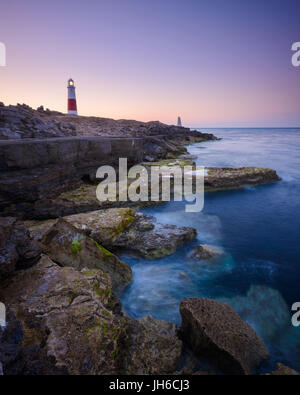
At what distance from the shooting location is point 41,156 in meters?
7.85

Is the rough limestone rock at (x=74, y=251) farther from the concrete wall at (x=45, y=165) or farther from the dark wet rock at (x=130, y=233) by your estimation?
the concrete wall at (x=45, y=165)

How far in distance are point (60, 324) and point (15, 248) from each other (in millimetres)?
1476

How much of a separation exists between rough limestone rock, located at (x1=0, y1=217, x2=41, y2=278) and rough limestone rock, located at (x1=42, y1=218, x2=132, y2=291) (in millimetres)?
626

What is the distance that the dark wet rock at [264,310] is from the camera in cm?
418

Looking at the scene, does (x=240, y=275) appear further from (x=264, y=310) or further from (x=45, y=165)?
(x=45, y=165)

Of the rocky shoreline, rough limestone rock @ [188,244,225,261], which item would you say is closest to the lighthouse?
the rocky shoreline

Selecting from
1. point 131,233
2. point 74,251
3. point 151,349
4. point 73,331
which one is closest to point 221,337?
point 151,349

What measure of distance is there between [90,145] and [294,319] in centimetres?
948

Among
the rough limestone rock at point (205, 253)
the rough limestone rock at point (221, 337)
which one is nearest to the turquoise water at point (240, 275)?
the rough limestone rock at point (205, 253)

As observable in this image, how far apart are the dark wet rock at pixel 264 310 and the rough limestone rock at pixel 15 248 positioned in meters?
4.21

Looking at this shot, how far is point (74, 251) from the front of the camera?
4.44m

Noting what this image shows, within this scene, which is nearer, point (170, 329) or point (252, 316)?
point (170, 329)

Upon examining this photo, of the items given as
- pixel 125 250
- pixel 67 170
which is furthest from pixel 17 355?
pixel 67 170
